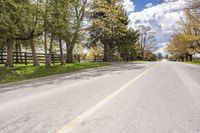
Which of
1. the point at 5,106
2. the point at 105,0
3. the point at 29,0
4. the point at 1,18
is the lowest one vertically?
the point at 5,106

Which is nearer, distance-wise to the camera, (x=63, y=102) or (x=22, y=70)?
(x=63, y=102)

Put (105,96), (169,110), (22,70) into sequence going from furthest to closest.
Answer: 1. (22,70)
2. (105,96)
3. (169,110)

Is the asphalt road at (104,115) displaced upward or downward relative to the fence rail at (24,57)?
downward

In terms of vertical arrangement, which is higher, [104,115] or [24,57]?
[24,57]

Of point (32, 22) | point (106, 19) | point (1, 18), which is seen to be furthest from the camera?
point (106, 19)

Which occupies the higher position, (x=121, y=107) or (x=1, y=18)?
(x=1, y=18)

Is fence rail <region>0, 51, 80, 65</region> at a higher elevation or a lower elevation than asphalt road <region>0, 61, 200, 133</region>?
higher

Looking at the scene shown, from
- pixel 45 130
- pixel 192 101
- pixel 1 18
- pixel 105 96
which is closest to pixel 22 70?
pixel 1 18

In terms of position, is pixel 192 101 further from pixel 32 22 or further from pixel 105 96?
pixel 32 22

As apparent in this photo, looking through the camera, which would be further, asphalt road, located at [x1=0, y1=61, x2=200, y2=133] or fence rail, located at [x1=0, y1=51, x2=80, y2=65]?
fence rail, located at [x1=0, y1=51, x2=80, y2=65]

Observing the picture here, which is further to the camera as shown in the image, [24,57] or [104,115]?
[24,57]

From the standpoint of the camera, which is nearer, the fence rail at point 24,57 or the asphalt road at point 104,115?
the asphalt road at point 104,115

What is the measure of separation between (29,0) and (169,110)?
18663 millimetres

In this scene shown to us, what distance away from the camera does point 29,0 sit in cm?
2411
